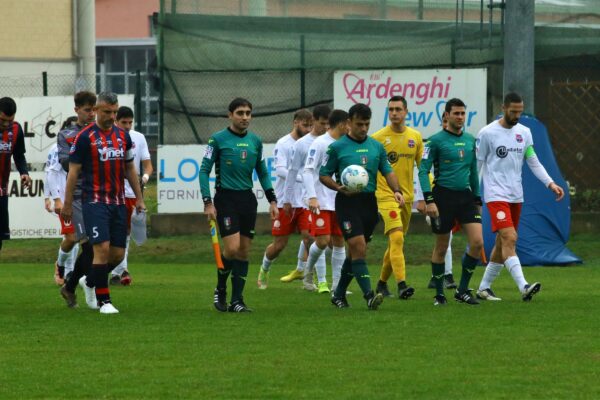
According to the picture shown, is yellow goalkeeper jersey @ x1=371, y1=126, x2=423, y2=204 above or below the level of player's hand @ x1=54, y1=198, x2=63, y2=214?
above

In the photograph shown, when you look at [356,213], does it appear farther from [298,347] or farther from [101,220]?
[298,347]

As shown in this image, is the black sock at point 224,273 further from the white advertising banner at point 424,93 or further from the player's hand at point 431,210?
the white advertising banner at point 424,93

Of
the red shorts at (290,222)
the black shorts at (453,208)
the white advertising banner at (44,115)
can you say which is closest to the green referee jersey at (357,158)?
the black shorts at (453,208)

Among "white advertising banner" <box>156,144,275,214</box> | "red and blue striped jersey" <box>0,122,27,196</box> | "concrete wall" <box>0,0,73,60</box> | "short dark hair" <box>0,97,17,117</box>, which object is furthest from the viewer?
"concrete wall" <box>0,0,73,60</box>

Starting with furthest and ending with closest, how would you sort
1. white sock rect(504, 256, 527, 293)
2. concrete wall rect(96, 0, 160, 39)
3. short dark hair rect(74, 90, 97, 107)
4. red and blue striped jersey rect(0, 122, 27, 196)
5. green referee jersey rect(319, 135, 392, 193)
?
1. concrete wall rect(96, 0, 160, 39)
2. white sock rect(504, 256, 527, 293)
3. short dark hair rect(74, 90, 97, 107)
4. red and blue striped jersey rect(0, 122, 27, 196)
5. green referee jersey rect(319, 135, 392, 193)

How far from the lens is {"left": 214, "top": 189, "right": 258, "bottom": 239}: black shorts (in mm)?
13578

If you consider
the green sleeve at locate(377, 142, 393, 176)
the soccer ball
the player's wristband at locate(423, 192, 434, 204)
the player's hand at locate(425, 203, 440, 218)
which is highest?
the green sleeve at locate(377, 142, 393, 176)

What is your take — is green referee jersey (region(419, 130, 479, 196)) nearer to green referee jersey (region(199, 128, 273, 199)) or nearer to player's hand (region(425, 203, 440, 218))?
player's hand (region(425, 203, 440, 218))

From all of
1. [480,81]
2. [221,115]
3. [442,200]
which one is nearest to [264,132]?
[221,115]

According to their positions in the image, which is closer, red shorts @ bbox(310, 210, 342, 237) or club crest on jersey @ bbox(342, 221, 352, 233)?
club crest on jersey @ bbox(342, 221, 352, 233)

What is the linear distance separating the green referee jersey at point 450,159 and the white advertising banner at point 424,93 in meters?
9.89

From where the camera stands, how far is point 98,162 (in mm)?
13359

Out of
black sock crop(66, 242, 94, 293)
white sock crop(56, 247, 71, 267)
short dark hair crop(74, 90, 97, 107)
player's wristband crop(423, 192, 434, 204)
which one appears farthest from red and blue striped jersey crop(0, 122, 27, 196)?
player's wristband crop(423, 192, 434, 204)

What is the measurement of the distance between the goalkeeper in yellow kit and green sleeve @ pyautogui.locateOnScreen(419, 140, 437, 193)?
2.08 ft
